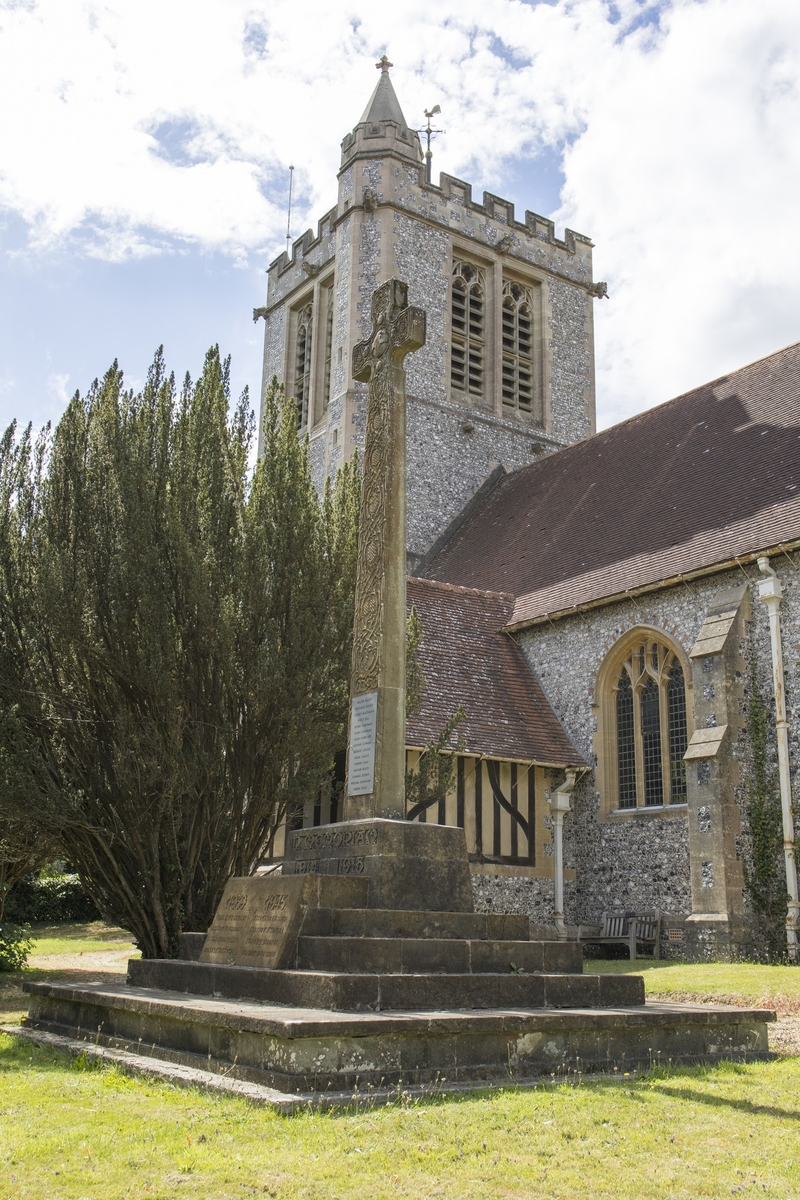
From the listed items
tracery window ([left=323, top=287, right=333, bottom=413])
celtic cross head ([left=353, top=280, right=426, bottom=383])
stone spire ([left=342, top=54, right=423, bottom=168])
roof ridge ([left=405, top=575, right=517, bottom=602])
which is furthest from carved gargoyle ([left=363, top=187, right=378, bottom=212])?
celtic cross head ([left=353, top=280, right=426, bottom=383])

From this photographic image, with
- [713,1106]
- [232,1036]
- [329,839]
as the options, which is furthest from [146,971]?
[713,1106]

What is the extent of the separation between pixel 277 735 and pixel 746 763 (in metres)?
6.25

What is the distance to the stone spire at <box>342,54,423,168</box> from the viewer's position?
26.2 meters

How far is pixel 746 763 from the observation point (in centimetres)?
1370

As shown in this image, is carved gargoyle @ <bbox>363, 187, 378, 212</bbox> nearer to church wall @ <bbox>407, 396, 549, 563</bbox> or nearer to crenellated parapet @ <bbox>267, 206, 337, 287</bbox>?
crenellated parapet @ <bbox>267, 206, 337, 287</bbox>

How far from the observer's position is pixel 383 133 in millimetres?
26312

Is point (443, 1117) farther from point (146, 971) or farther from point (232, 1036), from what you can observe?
point (146, 971)

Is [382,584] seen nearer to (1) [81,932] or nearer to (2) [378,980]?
(2) [378,980]

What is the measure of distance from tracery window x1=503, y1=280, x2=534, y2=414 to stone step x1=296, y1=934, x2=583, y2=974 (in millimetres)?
21073

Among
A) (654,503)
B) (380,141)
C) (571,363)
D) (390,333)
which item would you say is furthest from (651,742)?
(380,141)

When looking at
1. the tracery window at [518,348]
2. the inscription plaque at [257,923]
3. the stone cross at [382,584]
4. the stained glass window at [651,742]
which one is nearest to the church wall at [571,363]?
the tracery window at [518,348]

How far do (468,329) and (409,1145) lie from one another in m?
24.0

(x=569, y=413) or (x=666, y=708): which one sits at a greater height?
(x=569, y=413)

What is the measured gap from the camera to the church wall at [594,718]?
13.6 meters
